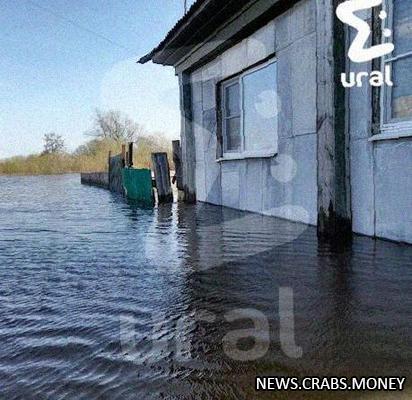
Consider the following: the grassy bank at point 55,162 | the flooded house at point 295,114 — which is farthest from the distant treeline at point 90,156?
the flooded house at point 295,114

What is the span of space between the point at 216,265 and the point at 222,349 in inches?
64.9

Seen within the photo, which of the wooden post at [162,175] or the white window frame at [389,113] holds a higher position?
the white window frame at [389,113]

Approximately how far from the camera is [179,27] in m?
7.58

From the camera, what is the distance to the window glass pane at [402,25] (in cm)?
397

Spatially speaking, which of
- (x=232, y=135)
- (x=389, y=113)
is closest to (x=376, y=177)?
(x=389, y=113)

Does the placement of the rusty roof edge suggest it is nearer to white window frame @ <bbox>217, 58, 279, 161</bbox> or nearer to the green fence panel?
white window frame @ <bbox>217, 58, 279, 161</bbox>

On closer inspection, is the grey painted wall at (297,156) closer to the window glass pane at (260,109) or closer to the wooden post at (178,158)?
the window glass pane at (260,109)

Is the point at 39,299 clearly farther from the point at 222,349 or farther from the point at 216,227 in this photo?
the point at 216,227

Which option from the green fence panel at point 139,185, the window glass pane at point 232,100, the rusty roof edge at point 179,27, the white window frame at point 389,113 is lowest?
the green fence panel at point 139,185

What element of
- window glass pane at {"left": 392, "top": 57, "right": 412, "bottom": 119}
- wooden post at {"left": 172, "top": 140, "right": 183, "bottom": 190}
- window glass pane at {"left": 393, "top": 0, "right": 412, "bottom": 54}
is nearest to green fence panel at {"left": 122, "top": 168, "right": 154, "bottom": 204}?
wooden post at {"left": 172, "top": 140, "right": 183, "bottom": 190}

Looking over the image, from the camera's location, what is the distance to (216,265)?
11.6ft

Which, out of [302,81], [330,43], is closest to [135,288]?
[330,43]

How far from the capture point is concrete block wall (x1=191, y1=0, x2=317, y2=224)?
5.34 metres

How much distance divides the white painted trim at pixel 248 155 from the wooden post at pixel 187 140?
4.56 feet
